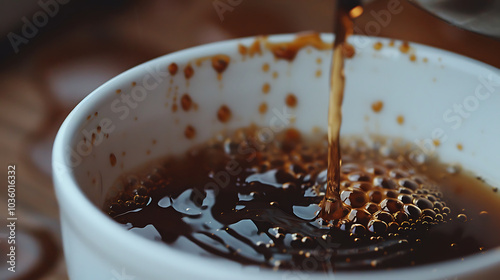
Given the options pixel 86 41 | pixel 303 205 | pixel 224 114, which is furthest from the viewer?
pixel 86 41

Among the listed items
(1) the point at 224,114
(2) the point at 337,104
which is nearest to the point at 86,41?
(1) the point at 224,114

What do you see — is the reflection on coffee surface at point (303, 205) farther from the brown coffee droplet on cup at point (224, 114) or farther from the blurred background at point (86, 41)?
the blurred background at point (86, 41)

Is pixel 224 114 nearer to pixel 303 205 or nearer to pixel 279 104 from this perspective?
pixel 279 104

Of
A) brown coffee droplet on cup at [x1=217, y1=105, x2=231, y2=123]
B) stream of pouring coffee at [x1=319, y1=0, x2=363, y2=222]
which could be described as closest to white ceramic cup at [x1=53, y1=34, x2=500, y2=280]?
brown coffee droplet on cup at [x1=217, y1=105, x2=231, y2=123]

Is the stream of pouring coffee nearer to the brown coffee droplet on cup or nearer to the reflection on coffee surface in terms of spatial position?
the reflection on coffee surface

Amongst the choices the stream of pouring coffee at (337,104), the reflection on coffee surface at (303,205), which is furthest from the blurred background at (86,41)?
the stream of pouring coffee at (337,104)

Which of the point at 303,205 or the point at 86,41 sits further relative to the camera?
the point at 86,41

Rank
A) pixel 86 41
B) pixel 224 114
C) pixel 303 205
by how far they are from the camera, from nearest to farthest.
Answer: pixel 303 205
pixel 224 114
pixel 86 41
